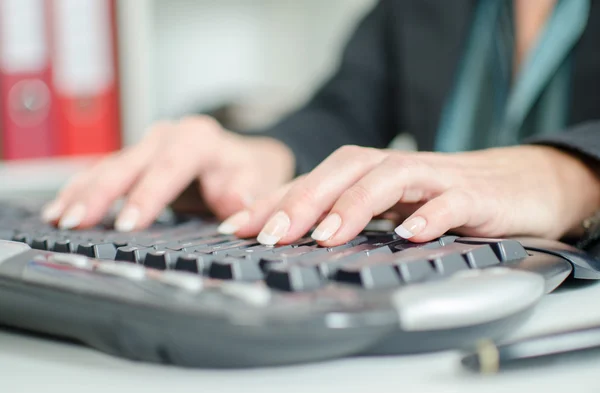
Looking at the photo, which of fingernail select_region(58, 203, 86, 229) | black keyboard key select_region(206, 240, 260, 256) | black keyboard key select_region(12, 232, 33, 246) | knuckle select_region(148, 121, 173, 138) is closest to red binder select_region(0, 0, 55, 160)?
knuckle select_region(148, 121, 173, 138)

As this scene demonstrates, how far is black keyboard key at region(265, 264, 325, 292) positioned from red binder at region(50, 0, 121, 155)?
1.10 m

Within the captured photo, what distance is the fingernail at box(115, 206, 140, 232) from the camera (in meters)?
0.55

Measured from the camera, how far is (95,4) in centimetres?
130

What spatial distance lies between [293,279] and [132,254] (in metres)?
0.12

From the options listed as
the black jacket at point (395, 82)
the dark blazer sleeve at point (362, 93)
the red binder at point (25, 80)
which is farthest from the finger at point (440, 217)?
the red binder at point (25, 80)

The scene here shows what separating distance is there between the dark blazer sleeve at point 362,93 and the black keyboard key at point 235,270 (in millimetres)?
691

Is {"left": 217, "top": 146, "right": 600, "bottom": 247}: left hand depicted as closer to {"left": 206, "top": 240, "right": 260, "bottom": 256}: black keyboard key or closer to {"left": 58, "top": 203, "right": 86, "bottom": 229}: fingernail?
{"left": 206, "top": 240, "right": 260, "bottom": 256}: black keyboard key

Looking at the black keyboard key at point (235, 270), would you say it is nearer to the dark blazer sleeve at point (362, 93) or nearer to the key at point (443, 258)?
the key at point (443, 258)

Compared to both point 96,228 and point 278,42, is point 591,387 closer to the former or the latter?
point 96,228

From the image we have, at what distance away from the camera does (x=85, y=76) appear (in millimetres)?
1322

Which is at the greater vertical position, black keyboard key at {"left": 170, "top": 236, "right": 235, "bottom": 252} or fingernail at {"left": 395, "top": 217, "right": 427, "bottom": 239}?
fingernail at {"left": 395, "top": 217, "right": 427, "bottom": 239}

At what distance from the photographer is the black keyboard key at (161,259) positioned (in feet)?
1.16

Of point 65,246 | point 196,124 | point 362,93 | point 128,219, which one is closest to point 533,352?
point 65,246

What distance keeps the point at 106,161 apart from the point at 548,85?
0.55 m
